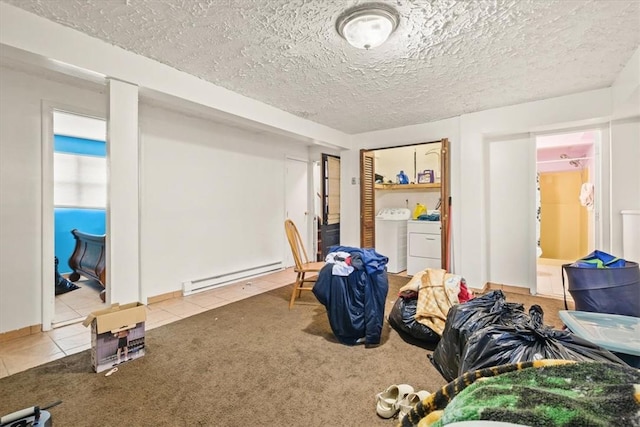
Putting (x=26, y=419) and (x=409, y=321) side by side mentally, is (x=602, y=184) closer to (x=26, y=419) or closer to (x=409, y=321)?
(x=409, y=321)

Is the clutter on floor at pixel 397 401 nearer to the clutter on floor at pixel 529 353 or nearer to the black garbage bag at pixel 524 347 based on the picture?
the clutter on floor at pixel 529 353

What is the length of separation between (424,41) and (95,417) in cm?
319

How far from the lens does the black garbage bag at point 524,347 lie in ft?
4.02

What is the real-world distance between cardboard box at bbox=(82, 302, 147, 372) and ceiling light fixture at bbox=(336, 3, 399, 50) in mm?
2515

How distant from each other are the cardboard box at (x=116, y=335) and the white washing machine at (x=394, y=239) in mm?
3691

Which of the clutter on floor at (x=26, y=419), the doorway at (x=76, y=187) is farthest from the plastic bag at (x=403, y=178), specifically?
the clutter on floor at (x=26, y=419)

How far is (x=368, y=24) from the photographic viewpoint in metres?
1.85

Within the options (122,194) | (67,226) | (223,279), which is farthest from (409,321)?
(67,226)

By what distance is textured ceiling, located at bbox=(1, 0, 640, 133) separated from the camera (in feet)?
5.89

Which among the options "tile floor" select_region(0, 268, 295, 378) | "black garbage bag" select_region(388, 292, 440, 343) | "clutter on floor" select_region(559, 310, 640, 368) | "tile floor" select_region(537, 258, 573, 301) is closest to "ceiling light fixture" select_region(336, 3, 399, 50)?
"black garbage bag" select_region(388, 292, 440, 343)

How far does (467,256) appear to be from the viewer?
386 cm

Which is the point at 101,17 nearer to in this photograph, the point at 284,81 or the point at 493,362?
the point at 284,81

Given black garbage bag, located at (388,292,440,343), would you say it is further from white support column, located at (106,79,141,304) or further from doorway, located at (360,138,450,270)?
white support column, located at (106,79,141,304)

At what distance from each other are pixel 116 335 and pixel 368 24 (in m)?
2.78
